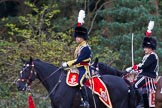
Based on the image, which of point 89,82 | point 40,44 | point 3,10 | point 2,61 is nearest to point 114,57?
point 40,44

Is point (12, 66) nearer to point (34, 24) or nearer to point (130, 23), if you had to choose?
point (34, 24)

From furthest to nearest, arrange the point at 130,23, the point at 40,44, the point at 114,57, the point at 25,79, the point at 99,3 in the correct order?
the point at 99,3 → the point at 130,23 → the point at 114,57 → the point at 40,44 → the point at 25,79

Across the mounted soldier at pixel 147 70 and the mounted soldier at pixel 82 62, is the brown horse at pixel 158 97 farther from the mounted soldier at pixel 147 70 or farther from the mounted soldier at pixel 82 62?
the mounted soldier at pixel 82 62

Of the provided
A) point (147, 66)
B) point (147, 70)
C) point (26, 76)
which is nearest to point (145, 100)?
point (147, 70)

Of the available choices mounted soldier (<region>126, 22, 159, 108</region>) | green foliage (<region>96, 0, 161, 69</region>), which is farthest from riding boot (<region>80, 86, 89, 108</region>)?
green foliage (<region>96, 0, 161, 69</region>)

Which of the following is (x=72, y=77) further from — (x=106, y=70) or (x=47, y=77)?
(x=106, y=70)

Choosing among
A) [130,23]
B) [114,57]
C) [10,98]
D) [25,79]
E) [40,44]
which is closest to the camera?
[25,79]

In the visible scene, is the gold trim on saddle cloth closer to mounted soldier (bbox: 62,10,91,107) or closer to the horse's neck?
mounted soldier (bbox: 62,10,91,107)

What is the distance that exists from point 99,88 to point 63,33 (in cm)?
666

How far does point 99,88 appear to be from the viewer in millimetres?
12906

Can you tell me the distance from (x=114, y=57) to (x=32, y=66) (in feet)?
22.6

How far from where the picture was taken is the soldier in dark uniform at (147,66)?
13.2 metres

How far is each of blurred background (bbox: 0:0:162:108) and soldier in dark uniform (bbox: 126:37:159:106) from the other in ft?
11.4

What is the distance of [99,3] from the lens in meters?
25.5
